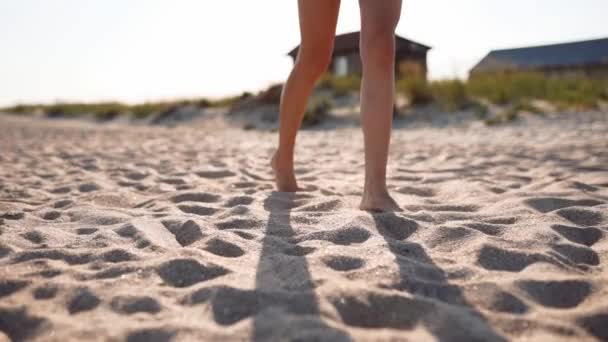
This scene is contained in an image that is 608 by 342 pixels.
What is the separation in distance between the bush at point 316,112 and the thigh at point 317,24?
680 cm

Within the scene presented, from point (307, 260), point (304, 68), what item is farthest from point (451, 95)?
point (307, 260)

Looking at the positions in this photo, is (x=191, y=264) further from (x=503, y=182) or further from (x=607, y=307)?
(x=503, y=182)

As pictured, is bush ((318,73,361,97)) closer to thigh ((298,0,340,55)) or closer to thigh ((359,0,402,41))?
thigh ((298,0,340,55))

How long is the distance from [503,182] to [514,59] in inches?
932

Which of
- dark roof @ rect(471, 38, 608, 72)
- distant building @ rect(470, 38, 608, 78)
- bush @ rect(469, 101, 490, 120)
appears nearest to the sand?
bush @ rect(469, 101, 490, 120)

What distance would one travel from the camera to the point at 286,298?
3.56 ft

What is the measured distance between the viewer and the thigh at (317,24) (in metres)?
Result: 1.95

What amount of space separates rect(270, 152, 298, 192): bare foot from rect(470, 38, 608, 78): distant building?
19.0 m

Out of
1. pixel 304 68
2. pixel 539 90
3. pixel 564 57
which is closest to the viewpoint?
pixel 304 68

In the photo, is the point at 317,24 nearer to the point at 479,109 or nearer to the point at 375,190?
the point at 375,190

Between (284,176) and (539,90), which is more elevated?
(539,90)

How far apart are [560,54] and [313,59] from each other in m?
24.5

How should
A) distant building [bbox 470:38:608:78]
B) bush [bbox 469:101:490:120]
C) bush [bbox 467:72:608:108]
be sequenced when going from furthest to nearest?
distant building [bbox 470:38:608:78] < bush [bbox 467:72:608:108] < bush [bbox 469:101:490:120]

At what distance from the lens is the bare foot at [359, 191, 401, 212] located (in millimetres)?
1820
